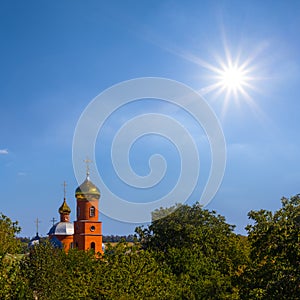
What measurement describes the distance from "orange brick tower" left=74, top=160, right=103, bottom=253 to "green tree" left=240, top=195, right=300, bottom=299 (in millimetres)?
46872

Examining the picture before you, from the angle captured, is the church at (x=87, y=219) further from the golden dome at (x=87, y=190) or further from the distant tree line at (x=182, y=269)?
the distant tree line at (x=182, y=269)

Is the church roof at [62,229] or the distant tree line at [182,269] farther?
the church roof at [62,229]

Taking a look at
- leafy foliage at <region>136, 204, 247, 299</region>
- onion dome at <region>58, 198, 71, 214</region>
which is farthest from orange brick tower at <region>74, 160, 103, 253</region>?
leafy foliage at <region>136, 204, 247, 299</region>

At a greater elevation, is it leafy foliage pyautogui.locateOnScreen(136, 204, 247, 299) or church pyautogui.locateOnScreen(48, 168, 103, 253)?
church pyautogui.locateOnScreen(48, 168, 103, 253)

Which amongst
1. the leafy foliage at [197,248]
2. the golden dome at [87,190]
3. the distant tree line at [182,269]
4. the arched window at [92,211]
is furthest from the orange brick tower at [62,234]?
the distant tree line at [182,269]

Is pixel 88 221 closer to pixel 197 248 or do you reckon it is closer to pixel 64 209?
pixel 64 209

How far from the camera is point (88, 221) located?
223 ft

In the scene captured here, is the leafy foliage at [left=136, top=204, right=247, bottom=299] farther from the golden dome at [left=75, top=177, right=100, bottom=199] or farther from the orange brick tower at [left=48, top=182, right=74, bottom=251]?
the orange brick tower at [left=48, top=182, right=74, bottom=251]

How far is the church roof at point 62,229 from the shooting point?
78.1 m

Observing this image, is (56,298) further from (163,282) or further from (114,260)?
(163,282)

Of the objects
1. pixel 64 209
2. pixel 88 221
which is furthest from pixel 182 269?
pixel 64 209

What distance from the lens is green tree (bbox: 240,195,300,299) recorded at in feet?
63.6

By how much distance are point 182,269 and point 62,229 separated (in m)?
46.5

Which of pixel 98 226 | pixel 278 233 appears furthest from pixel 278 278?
pixel 98 226
